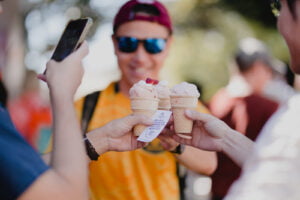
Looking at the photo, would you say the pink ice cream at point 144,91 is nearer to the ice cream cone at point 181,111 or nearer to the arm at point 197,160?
the ice cream cone at point 181,111

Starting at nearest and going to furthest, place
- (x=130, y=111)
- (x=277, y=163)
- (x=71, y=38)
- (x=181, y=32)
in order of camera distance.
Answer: (x=277, y=163), (x=71, y=38), (x=130, y=111), (x=181, y=32)

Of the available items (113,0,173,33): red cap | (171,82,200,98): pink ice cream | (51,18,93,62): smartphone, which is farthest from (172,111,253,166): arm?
(113,0,173,33): red cap

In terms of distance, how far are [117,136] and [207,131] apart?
1.66 ft

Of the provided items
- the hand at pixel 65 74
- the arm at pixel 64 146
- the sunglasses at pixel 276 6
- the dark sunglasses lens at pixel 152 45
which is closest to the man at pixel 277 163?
the sunglasses at pixel 276 6

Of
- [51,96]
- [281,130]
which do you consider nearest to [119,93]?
[51,96]

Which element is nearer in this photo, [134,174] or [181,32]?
[134,174]

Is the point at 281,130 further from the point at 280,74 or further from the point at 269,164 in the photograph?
the point at 280,74

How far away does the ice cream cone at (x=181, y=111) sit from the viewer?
276 centimetres

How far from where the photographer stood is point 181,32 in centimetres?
2055

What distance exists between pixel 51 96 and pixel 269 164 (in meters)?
0.94

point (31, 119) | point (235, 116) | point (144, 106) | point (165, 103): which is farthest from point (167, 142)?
point (31, 119)

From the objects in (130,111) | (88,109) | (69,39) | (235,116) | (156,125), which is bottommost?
(235,116)

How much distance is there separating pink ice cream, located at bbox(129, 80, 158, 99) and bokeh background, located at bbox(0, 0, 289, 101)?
165 inches

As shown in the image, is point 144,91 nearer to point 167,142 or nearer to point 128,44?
point 167,142
